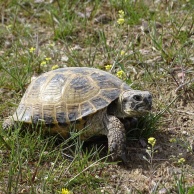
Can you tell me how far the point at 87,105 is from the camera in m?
4.41

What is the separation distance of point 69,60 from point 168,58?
1.28 m

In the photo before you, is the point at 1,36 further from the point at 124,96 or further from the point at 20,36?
the point at 124,96

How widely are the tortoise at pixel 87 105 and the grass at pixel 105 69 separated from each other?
155 millimetres

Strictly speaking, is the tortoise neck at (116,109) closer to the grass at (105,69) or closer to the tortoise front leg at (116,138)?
the tortoise front leg at (116,138)

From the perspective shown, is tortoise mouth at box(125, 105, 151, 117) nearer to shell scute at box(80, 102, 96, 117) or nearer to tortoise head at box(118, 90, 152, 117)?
tortoise head at box(118, 90, 152, 117)

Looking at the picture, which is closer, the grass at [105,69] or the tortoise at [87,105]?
the grass at [105,69]

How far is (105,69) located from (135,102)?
1631 millimetres

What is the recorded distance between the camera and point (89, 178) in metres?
3.94

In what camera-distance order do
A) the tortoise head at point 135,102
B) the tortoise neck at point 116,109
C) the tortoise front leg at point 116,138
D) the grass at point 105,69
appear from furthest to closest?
the tortoise neck at point 116,109
the tortoise head at point 135,102
the tortoise front leg at point 116,138
the grass at point 105,69

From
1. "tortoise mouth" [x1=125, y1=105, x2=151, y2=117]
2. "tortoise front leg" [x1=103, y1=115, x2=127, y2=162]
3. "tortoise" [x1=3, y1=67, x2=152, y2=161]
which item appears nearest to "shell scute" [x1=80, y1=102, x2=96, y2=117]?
"tortoise" [x1=3, y1=67, x2=152, y2=161]

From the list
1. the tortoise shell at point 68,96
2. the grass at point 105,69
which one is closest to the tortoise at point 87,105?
the tortoise shell at point 68,96

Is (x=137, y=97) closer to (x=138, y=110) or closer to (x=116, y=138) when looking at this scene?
(x=138, y=110)

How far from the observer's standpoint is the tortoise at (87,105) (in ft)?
14.3

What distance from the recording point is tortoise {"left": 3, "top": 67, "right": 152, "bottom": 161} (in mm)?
4371
